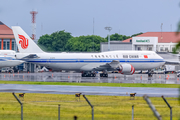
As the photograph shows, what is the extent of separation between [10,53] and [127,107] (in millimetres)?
56386

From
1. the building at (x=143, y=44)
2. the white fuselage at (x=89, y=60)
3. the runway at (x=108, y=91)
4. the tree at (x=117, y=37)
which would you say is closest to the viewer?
the runway at (x=108, y=91)

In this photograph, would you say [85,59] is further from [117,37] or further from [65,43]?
[117,37]

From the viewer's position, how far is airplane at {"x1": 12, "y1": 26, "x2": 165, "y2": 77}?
4628 cm

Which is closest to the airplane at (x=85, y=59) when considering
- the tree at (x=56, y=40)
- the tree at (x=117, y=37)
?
the tree at (x=56, y=40)

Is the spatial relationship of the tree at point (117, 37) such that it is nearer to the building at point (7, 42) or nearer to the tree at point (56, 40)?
the tree at point (56, 40)

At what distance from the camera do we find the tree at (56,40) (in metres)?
146

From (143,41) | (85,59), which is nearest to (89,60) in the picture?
(85,59)

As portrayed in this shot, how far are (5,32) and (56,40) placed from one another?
5053cm

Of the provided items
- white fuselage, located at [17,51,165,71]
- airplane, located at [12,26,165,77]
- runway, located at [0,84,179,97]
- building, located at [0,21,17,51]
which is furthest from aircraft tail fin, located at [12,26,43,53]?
building, located at [0,21,17,51]

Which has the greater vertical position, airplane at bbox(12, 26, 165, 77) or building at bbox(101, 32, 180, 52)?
building at bbox(101, 32, 180, 52)

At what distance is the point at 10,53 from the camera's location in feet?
231

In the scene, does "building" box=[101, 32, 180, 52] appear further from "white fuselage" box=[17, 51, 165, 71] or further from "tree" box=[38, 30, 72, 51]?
"tree" box=[38, 30, 72, 51]

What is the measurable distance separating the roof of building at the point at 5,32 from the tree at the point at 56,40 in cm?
4103

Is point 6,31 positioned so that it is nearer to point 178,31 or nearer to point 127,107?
point 127,107
